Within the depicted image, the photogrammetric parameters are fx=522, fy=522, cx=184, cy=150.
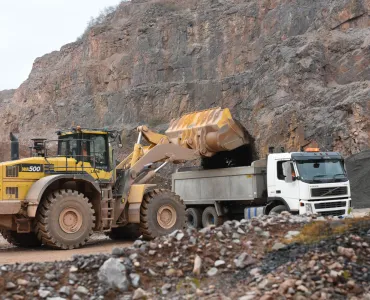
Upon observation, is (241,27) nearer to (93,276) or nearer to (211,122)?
(211,122)

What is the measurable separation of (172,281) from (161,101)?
36.5 m

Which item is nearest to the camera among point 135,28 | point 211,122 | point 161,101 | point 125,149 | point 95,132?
point 95,132

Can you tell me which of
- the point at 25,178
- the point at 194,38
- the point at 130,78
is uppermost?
the point at 194,38

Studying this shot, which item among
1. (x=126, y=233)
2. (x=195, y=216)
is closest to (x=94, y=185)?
(x=126, y=233)

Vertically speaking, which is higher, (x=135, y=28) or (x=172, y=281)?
(x=135, y=28)

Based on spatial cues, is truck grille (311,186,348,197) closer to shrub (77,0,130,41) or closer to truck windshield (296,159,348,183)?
truck windshield (296,159,348,183)

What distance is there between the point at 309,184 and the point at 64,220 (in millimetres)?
6213

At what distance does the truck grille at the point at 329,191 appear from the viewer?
44.2 feet

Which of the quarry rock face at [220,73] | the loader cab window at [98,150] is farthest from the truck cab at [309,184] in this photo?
the quarry rock face at [220,73]

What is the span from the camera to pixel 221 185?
54.3 feet

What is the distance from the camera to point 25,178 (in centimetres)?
1259

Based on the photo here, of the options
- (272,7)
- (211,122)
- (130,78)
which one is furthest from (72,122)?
(211,122)

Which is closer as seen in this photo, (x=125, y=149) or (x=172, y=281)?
Answer: (x=172, y=281)

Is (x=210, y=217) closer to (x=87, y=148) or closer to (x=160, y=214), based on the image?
(x=160, y=214)
